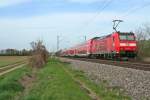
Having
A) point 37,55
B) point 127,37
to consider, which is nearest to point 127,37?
point 127,37

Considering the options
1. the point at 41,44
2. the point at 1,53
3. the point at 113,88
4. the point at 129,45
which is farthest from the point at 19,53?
the point at 113,88

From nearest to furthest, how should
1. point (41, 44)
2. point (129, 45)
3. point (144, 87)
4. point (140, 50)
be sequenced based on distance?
point (144, 87), point (129, 45), point (41, 44), point (140, 50)

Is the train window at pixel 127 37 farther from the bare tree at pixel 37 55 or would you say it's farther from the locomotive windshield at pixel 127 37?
the bare tree at pixel 37 55

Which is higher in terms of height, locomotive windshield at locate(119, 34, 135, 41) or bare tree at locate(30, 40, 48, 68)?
locomotive windshield at locate(119, 34, 135, 41)

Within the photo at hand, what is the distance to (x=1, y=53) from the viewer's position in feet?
556

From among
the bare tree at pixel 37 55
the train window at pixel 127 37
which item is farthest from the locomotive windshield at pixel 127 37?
the bare tree at pixel 37 55

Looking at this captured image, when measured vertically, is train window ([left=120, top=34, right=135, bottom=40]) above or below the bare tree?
above

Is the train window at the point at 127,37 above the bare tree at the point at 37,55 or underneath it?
above

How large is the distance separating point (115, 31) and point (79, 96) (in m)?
36.9

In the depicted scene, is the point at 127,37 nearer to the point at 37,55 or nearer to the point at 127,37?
the point at 127,37

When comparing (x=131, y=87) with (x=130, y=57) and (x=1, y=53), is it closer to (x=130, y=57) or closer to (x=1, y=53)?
(x=130, y=57)

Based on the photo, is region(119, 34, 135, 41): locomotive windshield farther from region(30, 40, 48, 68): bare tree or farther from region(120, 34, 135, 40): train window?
region(30, 40, 48, 68): bare tree

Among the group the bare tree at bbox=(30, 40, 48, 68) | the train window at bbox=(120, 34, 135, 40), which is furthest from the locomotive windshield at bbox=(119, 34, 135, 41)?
the bare tree at bbox=(30, 40, 48, 68)

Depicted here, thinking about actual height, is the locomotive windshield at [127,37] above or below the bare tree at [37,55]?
above
